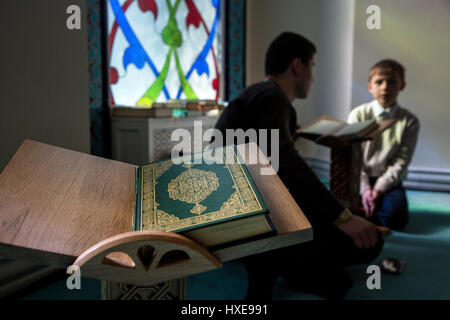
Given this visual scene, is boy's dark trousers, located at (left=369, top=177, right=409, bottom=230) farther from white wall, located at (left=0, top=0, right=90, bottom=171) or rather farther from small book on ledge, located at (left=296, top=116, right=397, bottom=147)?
white wall, located at (left=0, top=0, right=90, bottom=171)

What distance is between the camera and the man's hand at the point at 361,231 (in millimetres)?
1292

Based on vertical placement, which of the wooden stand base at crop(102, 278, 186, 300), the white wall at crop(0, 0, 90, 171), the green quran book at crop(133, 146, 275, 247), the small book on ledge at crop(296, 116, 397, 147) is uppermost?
the white wall at crop(0, 0, 90, 171)

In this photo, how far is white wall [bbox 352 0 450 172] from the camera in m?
3.76

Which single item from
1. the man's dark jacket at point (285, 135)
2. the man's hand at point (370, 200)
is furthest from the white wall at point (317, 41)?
the man's dark jacket at point (285, 135)

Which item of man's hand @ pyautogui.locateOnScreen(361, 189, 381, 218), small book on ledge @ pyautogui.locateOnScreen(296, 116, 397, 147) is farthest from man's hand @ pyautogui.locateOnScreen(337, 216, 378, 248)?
man's hand @ pyautogui.locateOnScreen(361, 189, 381, 218)

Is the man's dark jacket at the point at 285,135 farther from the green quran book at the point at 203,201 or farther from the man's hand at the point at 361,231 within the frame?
the green quran book at the point at 203,201

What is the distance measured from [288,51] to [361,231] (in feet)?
3.00

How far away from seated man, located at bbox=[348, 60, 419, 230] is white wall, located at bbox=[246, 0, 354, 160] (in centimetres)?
120

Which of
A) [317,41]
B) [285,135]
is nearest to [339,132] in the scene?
[285,135]

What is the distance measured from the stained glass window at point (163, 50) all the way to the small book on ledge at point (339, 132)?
138 centimetres

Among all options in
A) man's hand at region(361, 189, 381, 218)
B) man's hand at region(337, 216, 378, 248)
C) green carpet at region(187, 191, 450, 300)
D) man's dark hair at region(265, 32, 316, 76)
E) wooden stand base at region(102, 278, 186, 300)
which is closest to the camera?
wooden stand base at region(102, 278, 186, 300)

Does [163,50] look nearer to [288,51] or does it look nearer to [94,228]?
[288,51]
